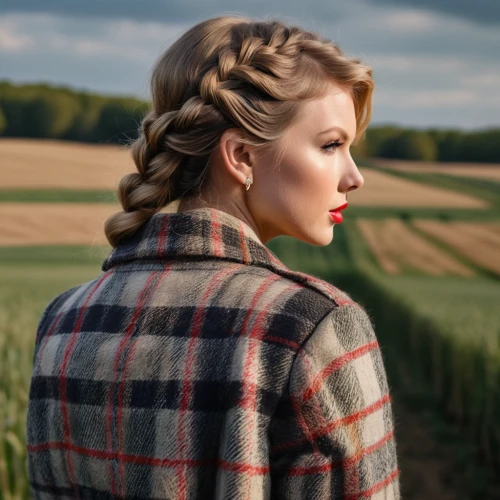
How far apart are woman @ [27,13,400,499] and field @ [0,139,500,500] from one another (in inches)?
5.6

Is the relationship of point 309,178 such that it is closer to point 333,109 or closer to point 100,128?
point 333,109

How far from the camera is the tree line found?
13789mm

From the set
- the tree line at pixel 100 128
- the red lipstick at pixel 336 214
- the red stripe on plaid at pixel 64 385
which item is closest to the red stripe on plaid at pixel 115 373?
the red stripe on plaid at pixel 64 385

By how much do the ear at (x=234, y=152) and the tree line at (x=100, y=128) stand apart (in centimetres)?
1122

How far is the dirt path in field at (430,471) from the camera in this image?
233 inches

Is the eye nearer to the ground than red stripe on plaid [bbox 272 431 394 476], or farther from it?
farther from it

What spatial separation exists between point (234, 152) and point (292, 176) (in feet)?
0.32

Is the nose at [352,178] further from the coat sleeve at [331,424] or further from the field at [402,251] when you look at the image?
the field at [402,251]

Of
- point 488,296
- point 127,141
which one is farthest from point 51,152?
point 127,141

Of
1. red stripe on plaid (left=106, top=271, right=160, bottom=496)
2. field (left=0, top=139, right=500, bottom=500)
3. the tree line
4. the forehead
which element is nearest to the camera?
red stripe on plaid (left=106, top=271, right=160, bottom=496)

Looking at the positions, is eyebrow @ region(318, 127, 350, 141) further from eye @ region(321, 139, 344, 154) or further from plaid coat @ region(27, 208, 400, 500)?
plaid coat @ region(27, 208, 400, 500)

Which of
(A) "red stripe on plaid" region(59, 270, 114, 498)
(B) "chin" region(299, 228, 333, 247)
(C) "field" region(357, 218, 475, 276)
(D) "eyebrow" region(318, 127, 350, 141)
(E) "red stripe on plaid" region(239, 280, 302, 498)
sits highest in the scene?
(D) "eyebrow" region(318, 127, 350, 141)

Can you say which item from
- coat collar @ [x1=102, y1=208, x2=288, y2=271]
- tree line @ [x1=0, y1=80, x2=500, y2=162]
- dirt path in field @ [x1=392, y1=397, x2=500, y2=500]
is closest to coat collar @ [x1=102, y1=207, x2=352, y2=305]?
coat collar @ [x1=102, y1=208, x2=288, y2=271]

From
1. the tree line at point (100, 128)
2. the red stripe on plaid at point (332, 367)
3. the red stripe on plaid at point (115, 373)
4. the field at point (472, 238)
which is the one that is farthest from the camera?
the field at point (472, 238)
